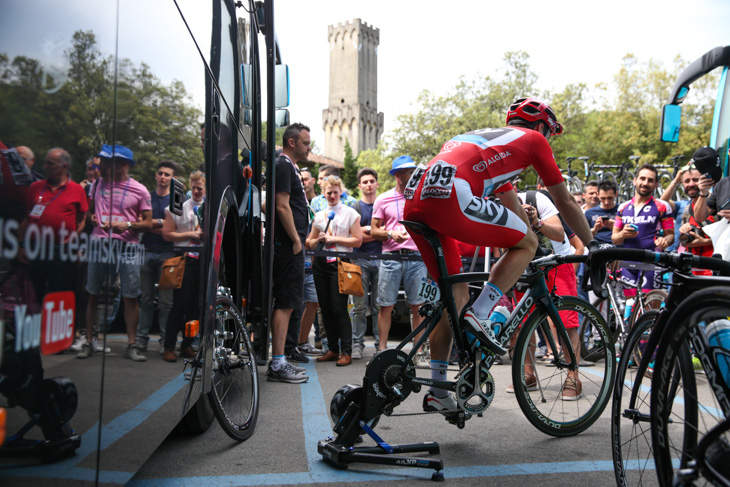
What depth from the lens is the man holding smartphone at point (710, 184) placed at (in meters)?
5.74

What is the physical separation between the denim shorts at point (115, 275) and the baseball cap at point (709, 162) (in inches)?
250

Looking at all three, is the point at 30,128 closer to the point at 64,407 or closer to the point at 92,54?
the point at 92,54

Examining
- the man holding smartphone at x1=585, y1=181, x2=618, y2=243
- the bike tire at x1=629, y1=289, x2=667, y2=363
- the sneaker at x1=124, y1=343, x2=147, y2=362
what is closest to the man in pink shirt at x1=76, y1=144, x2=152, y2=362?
the sneaker at x1=124, y1=343, x2=147, y2=362

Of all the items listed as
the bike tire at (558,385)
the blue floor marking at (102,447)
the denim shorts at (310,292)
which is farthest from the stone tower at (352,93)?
the blue floor marking at (102,447)

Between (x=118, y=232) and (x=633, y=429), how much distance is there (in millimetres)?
2200

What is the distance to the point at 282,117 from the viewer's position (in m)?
5.98

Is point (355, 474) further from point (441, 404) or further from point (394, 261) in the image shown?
point (394, 261)

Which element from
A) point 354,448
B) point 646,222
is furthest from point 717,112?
point 354,448

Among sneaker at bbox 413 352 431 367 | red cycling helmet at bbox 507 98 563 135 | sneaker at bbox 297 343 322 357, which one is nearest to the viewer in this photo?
red cycling helmet at bbox 507 98 563 135

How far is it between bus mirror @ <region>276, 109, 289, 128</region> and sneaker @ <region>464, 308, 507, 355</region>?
3.06m

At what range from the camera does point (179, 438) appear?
387 cm

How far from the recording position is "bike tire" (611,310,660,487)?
97.1 inches

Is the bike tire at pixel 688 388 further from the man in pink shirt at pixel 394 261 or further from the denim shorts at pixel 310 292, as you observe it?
the denim shorts at pixel 310 292

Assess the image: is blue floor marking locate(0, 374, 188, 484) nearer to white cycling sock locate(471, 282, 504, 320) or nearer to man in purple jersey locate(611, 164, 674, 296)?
white cycling sock locate(471, 282, 504, 320)
